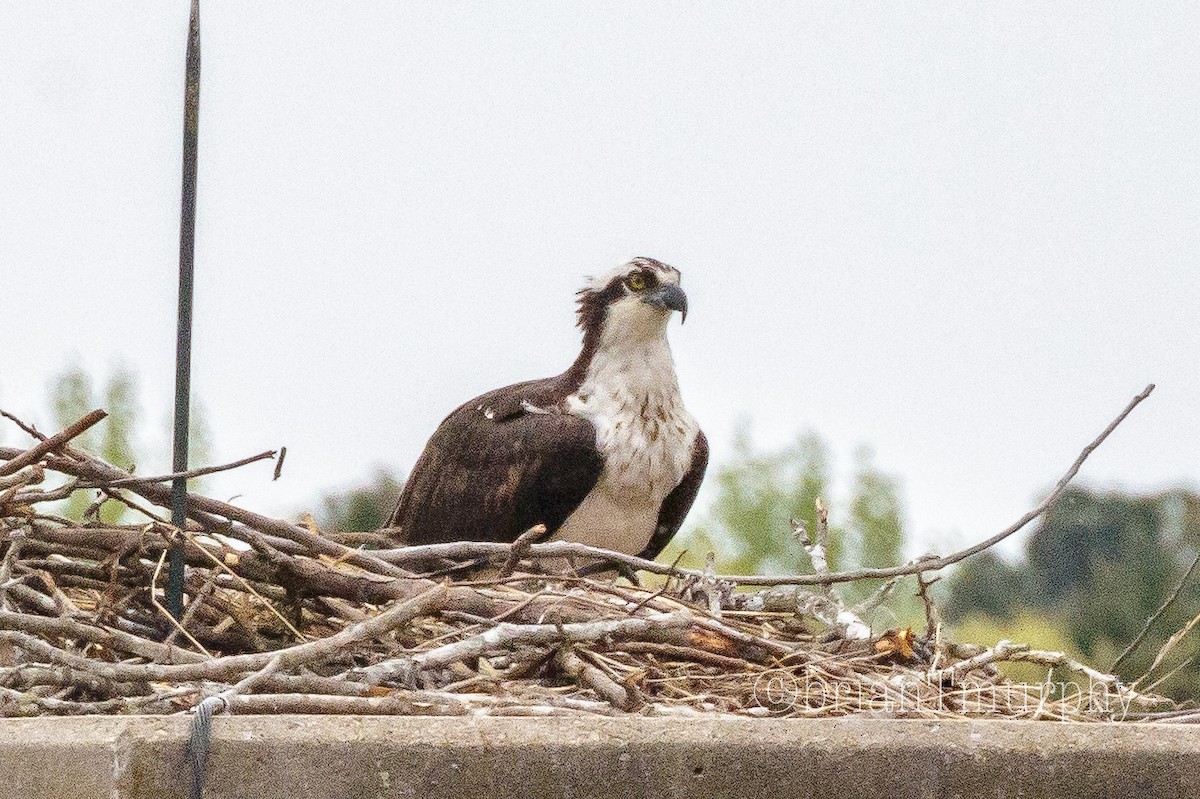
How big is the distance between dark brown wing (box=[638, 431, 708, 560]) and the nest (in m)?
1.74

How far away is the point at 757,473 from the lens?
157ft

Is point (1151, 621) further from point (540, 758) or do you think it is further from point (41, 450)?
point (41, 450)

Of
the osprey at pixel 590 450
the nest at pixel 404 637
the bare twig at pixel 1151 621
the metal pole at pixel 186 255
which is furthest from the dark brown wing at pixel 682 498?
the metal pole at pixel 186 255

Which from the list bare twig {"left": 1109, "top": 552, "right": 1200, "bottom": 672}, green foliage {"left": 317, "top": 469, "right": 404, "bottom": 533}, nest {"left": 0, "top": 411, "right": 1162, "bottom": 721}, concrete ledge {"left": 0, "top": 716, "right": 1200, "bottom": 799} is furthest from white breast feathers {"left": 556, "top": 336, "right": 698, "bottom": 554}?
green foliage {"left": 317, "top": 469, "right": 404, "bottom": 533}

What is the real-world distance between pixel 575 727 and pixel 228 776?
636 millimetres

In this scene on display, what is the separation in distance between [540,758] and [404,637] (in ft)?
3.57

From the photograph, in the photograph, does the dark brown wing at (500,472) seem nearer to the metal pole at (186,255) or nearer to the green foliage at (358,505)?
the metal pole at (186,255)

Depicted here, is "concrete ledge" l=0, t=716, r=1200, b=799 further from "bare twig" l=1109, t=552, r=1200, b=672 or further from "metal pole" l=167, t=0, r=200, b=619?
"bare twig" l=1109, t=552, r=1200, b=672

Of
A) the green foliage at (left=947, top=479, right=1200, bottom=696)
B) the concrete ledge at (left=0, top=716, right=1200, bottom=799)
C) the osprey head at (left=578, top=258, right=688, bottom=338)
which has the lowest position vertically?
the green foliage at (left=947, top=479, right=1200, bottom=696)

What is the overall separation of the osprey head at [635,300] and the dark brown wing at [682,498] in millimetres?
446

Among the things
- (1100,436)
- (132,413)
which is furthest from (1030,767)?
(132,413)

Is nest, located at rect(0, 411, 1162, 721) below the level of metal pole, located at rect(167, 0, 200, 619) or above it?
below

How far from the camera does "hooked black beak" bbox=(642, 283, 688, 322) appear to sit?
7.16 m

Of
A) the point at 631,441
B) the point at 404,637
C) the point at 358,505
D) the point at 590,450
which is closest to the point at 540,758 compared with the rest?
the point at 404,637
